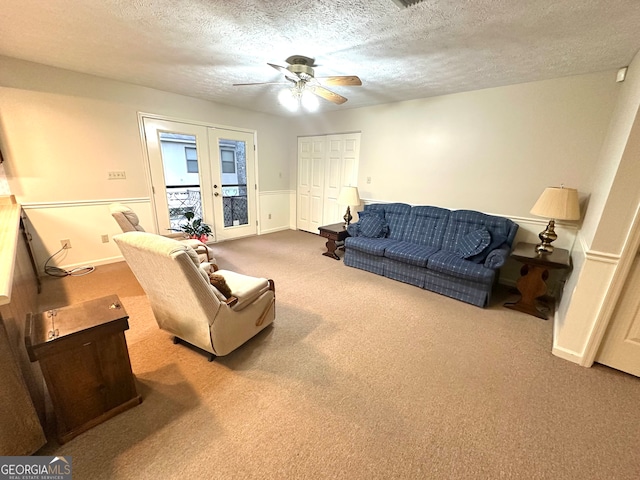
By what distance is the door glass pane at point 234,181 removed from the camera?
185 inches

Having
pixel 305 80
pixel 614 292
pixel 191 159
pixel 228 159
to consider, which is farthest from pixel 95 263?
pixel 614 292

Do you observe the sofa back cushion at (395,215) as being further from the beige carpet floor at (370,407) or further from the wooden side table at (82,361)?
Result: the wooden side table at (82,361)

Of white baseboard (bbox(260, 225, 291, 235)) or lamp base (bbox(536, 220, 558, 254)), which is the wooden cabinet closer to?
lamp base (bbox(536, 220, 558, 254))

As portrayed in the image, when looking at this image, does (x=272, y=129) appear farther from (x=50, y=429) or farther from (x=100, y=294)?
(x=50, y=429)

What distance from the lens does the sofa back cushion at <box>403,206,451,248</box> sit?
3.48 metres

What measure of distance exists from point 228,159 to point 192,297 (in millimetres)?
3690

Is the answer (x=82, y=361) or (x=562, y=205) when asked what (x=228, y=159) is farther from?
(x=562, y=205)

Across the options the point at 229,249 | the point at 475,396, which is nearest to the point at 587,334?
the point at 475,396

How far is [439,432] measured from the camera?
1447mm

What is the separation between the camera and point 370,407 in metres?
1.58

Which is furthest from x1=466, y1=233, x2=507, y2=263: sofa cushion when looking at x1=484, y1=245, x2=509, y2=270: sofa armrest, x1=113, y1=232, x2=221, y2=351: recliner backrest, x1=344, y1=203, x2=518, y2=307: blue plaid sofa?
x1=113, y1=232, x2=221, y2=351: recliner backrest

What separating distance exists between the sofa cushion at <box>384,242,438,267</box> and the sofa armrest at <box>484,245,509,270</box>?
1.95 feet

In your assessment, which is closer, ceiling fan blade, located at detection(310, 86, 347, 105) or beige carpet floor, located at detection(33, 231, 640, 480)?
beige carpet floor, located at detection(33, 231, 640, 480)

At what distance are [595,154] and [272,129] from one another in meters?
4.72
